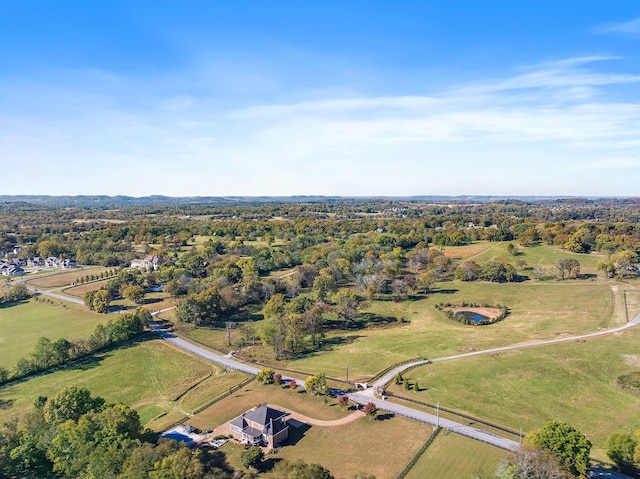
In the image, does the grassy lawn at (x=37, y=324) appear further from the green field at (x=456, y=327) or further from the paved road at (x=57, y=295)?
the green field at (x=456, y=327)

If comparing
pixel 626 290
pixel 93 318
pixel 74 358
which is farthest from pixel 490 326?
pixel 93 318

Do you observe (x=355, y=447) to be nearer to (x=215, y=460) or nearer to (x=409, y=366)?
(x=215, y=460)

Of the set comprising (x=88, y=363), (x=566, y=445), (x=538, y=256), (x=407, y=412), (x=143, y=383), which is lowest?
(x=143, y=383)

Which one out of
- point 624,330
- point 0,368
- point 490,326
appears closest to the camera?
point 0,368

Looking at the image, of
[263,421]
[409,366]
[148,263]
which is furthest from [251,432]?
[148,263]

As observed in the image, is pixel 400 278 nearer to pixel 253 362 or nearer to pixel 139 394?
pixel 253 362

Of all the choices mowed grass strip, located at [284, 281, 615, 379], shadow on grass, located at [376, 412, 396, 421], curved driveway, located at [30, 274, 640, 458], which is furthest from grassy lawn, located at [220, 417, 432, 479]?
mowed grass strip, located at [284, 281, 615, 379]
